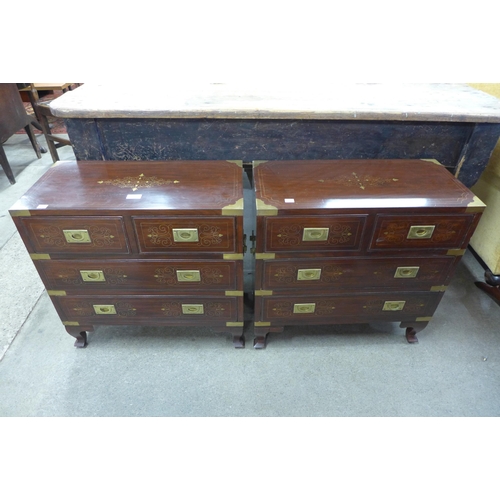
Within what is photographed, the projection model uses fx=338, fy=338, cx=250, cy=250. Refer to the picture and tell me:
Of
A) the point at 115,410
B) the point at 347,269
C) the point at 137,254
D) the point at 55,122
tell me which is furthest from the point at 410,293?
the point at 55,122

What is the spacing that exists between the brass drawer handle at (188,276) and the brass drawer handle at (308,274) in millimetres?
377

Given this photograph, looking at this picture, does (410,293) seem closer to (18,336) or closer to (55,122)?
(18,336)

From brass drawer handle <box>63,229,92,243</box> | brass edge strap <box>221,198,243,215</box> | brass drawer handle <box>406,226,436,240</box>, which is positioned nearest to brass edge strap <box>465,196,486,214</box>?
brass drawer handle <box>406,226,436,240</box>

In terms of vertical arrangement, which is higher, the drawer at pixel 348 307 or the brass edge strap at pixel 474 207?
the brass edge strap at pixel 474 207

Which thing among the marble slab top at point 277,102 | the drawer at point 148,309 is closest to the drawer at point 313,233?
the drawer at point 148,309

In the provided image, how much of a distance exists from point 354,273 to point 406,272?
20 cm

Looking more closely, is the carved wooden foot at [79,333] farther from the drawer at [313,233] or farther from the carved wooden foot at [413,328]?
the carved wooden foot at [413,328]

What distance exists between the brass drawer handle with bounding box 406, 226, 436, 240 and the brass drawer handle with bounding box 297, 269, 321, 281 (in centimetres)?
34

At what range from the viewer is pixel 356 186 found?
122 cm

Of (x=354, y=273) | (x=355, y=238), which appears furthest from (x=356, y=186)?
(x=354, y=273)

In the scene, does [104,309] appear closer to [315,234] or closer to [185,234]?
[185,234]

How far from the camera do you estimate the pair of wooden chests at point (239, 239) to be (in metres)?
1.12

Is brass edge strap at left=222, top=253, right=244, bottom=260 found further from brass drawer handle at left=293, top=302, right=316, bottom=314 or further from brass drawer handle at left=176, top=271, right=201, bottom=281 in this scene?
brass drawer handle at left=293, top=302, right=316, bottom=314

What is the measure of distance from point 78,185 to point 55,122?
3474 mm
